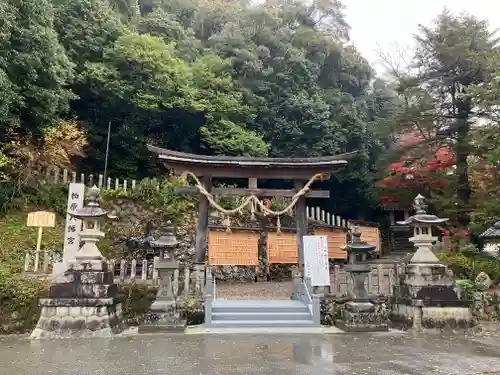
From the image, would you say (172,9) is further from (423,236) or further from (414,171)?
(423,236)

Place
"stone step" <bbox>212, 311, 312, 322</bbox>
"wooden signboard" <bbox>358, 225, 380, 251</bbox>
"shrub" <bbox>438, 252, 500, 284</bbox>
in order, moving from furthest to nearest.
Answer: "wooden signboard" <bbox>358, 225, 380, 251</bbox>, "shrub" <bbox>438, 252, 500, 284</bbox>, "stone step" <bbox>212, 311, 312, 322</bbox>

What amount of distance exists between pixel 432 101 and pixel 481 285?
862 cm

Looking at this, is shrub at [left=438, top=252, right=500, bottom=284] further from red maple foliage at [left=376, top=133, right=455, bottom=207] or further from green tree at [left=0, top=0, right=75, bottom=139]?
green tree at [left=0, top=0, right=75, bottom=139]

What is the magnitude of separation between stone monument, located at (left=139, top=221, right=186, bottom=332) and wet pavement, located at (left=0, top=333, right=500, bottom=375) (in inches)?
21.7

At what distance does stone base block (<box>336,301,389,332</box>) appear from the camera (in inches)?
348

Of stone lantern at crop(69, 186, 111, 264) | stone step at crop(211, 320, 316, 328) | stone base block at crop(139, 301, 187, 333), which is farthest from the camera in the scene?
stone step at crop(211, 320, 316, 328)

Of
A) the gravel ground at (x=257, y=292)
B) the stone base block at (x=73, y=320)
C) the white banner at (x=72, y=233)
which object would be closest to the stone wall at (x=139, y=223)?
the gravel ground at (x=257, y=292)

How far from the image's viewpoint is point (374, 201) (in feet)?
83.6

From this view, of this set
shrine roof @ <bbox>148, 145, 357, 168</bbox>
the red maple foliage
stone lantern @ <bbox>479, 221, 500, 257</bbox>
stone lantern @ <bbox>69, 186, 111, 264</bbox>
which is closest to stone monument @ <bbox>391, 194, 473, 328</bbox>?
shrine roof @ <bbox>148, 145, 357, 168</bbox>

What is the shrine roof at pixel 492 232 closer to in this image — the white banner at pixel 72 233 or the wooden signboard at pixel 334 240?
the wooden signboard at pixel 334 240

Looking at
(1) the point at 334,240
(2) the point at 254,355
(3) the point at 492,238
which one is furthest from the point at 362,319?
(3) the point at 492,238

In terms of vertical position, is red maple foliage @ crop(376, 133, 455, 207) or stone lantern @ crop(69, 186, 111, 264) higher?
red maple foliage @ crop(376, 133, 455, 207)

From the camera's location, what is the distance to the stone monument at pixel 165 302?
8.63 metres

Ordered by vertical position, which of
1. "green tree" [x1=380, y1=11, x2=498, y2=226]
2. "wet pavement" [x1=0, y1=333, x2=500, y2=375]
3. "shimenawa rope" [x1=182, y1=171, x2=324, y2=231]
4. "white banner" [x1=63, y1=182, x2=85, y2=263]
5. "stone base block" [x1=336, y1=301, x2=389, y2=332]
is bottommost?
"wet pavement" [x1=0, y1=333, x2=500, y2=375]
